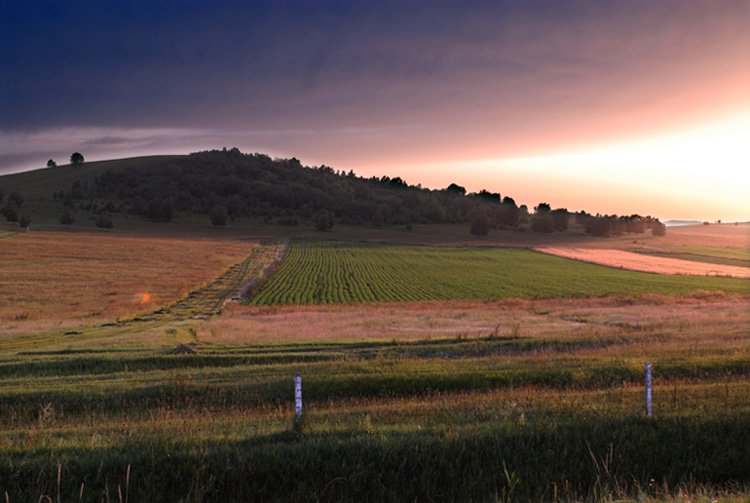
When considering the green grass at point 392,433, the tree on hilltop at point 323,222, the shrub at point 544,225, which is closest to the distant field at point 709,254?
the shrub at point 544,225

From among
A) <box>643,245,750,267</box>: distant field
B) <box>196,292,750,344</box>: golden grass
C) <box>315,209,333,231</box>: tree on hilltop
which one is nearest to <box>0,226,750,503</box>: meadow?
<box>196,292,750,344</box>: golden grass

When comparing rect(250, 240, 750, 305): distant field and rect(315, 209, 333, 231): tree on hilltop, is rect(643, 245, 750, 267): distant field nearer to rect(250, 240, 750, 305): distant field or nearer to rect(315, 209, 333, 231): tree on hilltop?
rect(250, 240, 750, 305): distant field

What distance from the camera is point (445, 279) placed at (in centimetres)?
7325

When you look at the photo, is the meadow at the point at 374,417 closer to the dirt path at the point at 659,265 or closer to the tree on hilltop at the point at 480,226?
the dirt path at the point at 659,265

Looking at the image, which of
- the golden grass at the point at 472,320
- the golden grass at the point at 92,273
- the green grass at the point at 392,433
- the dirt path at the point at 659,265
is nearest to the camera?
the green grass at the point at 392,433

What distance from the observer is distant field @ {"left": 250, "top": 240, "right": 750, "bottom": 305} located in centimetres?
5800

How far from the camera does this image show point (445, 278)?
74375mm

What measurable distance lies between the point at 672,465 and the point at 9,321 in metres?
40.1

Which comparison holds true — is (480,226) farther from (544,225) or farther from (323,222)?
(323,222)

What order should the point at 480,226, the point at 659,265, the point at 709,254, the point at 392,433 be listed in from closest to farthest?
the point at 392,433 → the point at 659,265 → the point at 709,254 → the point at 480,226

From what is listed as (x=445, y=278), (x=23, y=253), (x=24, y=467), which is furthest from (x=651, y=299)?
(x=23, y=253)

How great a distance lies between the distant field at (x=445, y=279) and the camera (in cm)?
5800

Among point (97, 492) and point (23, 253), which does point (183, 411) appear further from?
point (23, 253)

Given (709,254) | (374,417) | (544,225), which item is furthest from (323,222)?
(374,417)
